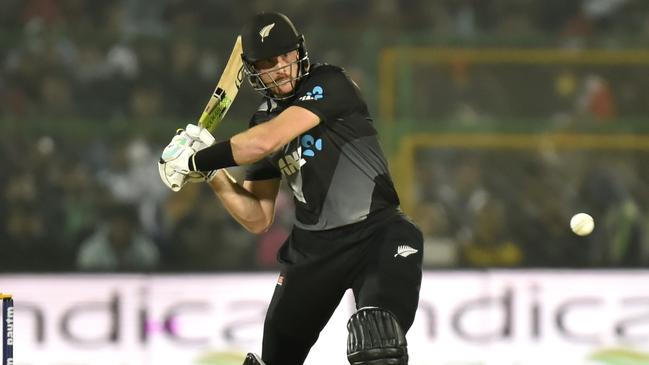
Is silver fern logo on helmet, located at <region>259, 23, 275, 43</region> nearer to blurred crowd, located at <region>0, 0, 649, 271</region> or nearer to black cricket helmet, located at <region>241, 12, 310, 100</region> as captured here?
black cricket helmet, located at <region>241, 12, 310, 100</region>

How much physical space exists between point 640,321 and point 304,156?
11.9 ft

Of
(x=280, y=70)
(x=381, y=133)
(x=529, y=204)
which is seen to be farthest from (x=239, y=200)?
(x=529, y=204)

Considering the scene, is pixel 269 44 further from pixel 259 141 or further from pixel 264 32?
pixel 259 141

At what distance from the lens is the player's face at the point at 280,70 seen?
4.28 m

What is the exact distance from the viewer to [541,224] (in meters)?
8.40

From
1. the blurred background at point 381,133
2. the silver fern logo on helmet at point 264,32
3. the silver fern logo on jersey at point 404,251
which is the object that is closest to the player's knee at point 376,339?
the silver fern logo on jersey at point 404,251

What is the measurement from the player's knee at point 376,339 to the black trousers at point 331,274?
5.4 inches

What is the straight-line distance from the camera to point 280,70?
168 inches

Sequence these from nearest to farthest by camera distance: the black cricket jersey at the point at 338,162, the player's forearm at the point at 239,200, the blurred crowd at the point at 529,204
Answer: the black cricket jersey at the point at 338,162, the player's forearm at the point at 239,200, the blurred crowd at the point at 529,204

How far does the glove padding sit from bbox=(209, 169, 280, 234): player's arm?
0.26 meters

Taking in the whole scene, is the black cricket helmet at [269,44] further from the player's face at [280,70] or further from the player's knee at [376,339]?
the player's knee at [376,339]

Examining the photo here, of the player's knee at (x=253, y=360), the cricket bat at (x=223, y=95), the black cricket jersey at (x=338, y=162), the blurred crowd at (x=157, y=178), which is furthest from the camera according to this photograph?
the blurred crowd at (x=157, y=178)

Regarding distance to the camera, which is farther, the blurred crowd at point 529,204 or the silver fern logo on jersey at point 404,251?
the blurred crowd at point 529,204

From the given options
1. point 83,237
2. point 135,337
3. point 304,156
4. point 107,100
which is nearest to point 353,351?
point 304,156
